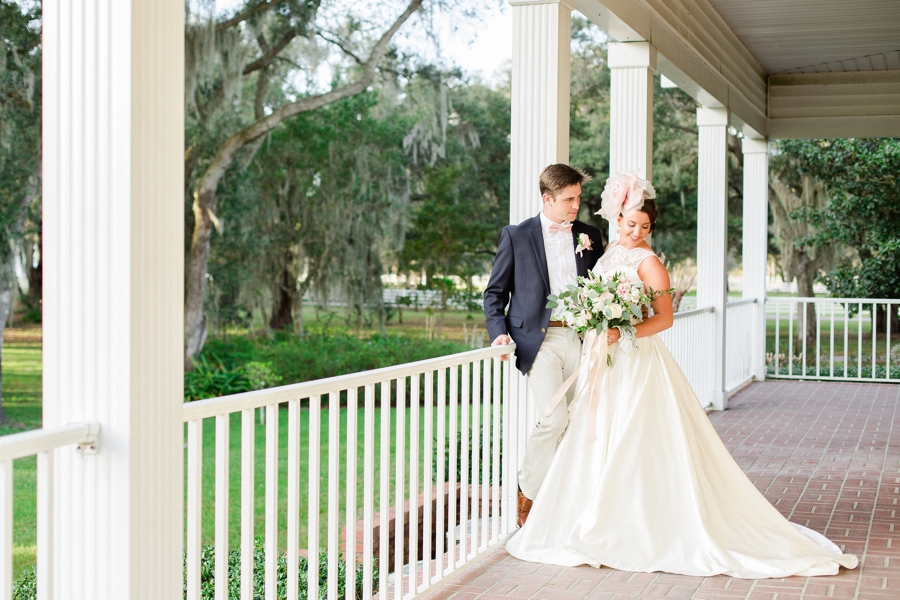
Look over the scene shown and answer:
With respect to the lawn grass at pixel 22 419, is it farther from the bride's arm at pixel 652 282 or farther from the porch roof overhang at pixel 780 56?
the porch roof overhang at pixel 780 56

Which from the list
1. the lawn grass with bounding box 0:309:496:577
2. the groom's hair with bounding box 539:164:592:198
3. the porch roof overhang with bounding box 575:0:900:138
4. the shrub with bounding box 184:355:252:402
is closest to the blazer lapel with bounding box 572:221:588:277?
the groom's hair with bounding box 539:164:592:198

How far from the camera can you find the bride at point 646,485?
3.82 metres

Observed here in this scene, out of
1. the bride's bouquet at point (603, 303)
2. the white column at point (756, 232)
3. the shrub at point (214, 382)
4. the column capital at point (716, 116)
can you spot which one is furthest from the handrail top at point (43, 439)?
the shrub at point (214, 382)

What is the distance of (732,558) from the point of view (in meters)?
3.79

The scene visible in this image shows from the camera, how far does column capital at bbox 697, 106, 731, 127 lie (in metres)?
8.55

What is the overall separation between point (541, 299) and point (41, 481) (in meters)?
2.47

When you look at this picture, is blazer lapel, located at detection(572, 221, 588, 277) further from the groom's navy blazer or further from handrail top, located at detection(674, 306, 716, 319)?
handrail top, located at detection(674, 306, 716, 319)

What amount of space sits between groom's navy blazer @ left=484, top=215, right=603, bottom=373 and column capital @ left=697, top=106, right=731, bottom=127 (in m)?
4.96

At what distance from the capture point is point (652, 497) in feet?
12.5

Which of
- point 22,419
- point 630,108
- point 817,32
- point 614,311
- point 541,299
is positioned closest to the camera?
point 614,311

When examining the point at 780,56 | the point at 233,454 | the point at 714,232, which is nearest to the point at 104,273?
the point at 714,232

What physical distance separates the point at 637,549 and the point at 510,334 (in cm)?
102

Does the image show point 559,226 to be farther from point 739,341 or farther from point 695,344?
point 739,341

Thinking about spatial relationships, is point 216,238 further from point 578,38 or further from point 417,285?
point 578,38
